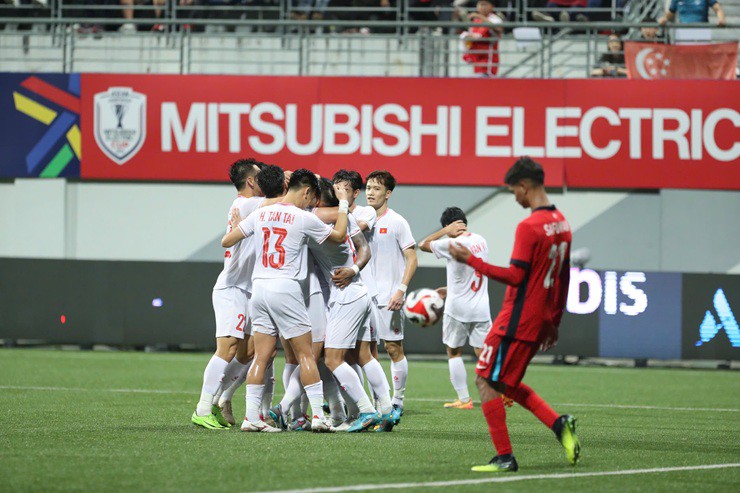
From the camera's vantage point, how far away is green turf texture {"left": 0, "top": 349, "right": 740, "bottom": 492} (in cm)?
761

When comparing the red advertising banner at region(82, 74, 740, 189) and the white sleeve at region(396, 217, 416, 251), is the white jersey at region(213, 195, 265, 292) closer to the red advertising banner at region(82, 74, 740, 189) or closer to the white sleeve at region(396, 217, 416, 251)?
Answer: the white sleeve at region(396, 217, 416, 251)

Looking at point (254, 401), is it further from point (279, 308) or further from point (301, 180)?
point (301, 180)

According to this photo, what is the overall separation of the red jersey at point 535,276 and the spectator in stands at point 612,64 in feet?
50.2

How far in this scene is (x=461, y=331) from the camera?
14.1 meters

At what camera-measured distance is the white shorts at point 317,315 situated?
10.6 meters

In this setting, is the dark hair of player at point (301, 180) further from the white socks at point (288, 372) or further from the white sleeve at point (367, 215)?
the white socks at point (288, 372)

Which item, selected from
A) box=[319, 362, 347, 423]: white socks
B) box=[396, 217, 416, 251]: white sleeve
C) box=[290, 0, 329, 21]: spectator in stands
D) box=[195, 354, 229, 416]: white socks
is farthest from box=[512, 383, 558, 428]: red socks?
box=[290, 0, 329, 21]: spectator in stands

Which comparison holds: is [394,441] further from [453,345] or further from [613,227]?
[613,227]

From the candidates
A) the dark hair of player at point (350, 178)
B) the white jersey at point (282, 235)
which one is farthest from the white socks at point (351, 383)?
the dark hair of player at point (350, 178)

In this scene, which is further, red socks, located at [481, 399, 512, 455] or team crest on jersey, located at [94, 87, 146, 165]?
team crest on jersey, located at [94, 87, 146, 165]

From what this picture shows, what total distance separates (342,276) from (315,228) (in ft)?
2.15

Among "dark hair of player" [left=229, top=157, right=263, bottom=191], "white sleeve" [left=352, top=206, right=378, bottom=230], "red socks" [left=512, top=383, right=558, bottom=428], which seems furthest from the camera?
"white sleeve" [left=352, top=206, right=378, bottom=230]

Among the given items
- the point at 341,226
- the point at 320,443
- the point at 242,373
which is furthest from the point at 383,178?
the point at 320,443

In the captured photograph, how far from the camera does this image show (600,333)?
20.7 metres
